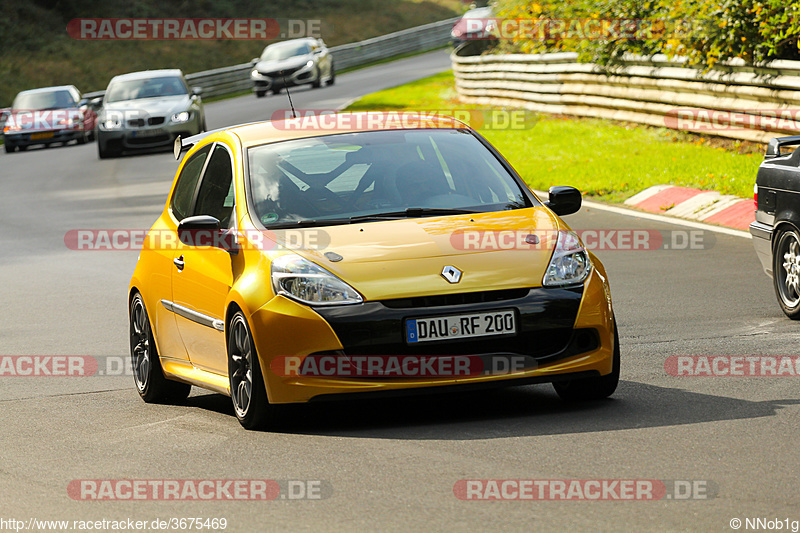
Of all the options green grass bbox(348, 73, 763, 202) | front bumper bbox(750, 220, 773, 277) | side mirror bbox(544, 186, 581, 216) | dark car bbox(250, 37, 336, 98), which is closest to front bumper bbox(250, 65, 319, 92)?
dark car bbox(250, 37, 336, 98)

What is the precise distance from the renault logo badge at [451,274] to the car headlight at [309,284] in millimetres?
428

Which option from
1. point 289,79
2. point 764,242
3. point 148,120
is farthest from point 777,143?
point 289,79

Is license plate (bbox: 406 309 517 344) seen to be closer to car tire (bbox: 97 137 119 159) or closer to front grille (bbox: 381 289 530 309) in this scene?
front grille (bbox: 381 289 530 309)

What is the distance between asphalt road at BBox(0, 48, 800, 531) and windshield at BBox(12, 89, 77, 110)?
84.7ft

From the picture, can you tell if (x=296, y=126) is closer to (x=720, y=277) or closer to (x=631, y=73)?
(x=720, y=277)

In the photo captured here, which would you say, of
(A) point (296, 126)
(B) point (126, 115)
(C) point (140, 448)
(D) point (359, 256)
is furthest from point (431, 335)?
(B) point (126, 115)

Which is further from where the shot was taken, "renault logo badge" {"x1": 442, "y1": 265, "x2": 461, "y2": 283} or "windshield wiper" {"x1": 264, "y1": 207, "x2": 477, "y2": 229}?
"windshield wiper" {"x1": 264, "y1": 207, "x2": 477, "y2": 229}

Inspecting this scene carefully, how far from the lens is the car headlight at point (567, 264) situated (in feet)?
23.0

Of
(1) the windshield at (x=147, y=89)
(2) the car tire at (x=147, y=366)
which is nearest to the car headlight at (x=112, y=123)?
(1) the windshield at (x=147, y=89)

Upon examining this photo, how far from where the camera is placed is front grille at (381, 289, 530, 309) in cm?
677

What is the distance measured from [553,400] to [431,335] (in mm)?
1082

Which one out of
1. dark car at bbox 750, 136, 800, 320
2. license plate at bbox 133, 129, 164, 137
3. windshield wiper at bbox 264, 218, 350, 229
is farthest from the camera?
license plate at bbox 133, 129, 164, 137

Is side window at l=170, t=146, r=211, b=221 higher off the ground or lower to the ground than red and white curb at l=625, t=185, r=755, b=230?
higher

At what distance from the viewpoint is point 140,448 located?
22.8ft
